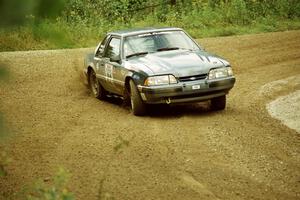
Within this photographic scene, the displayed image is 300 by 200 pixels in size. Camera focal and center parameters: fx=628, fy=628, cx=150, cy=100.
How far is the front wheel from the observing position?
11461 mm

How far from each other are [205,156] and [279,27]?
20.7m

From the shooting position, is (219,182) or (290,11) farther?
(290,11)

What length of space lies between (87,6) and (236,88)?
49.5ft

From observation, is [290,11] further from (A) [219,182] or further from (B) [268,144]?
(A) [219,182]

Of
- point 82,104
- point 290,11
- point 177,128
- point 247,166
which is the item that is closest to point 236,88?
point 82,104

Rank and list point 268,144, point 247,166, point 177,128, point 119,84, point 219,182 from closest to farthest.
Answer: point 219,182 → point 247,166 → point 268,144 → point 177,128 → point 119,84

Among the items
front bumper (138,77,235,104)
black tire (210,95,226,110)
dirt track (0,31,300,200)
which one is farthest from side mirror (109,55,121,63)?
black tire (210,95,226,110)

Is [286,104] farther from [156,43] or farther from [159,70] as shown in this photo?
[159,70]

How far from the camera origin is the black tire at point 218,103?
11461 millimetres

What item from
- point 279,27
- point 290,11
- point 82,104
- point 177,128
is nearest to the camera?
point 177,128

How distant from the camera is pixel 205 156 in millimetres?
8250

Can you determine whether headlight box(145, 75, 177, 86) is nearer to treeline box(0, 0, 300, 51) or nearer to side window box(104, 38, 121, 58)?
side window box(104, 38, 121, 58)

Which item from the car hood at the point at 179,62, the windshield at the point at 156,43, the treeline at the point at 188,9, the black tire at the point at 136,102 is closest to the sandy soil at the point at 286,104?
the car hood at the point at 179,62

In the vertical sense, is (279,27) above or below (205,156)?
below
